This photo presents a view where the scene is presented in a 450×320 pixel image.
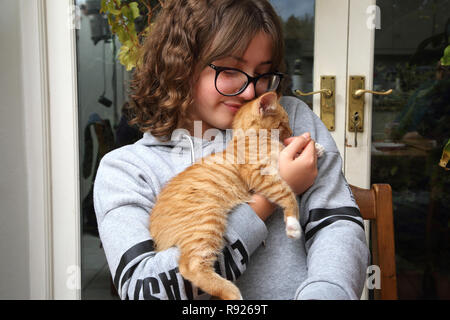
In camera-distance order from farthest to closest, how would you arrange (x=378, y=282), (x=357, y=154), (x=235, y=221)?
(x=357, y=154)
(x=378, y=282)
(x=235, y=221)

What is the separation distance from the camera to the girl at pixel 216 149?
712 millimetres

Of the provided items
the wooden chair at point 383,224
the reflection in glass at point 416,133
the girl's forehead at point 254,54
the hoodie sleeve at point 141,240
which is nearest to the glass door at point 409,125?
the reflection in glass at point 416,133

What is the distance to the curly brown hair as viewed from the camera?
2.80ft

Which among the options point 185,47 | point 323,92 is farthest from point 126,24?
point 323,92

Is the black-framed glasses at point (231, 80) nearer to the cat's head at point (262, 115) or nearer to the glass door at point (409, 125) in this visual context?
the cat's head at point (262, 115)

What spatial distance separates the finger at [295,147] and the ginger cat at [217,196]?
0.15ft

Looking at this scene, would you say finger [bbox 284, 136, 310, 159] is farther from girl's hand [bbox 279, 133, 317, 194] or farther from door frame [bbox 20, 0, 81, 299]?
door frame [bbox 20, 0, 81, 299]

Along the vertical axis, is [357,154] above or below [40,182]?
above

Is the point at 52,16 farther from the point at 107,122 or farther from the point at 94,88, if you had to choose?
the point at 107,122

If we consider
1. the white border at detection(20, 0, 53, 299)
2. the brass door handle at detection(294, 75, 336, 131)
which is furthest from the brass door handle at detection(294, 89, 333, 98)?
the white border at detection(20, 0, 53, 299)

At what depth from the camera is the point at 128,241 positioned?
74cm

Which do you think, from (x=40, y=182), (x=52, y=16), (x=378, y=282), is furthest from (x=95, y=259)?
(x=378, y=282)
